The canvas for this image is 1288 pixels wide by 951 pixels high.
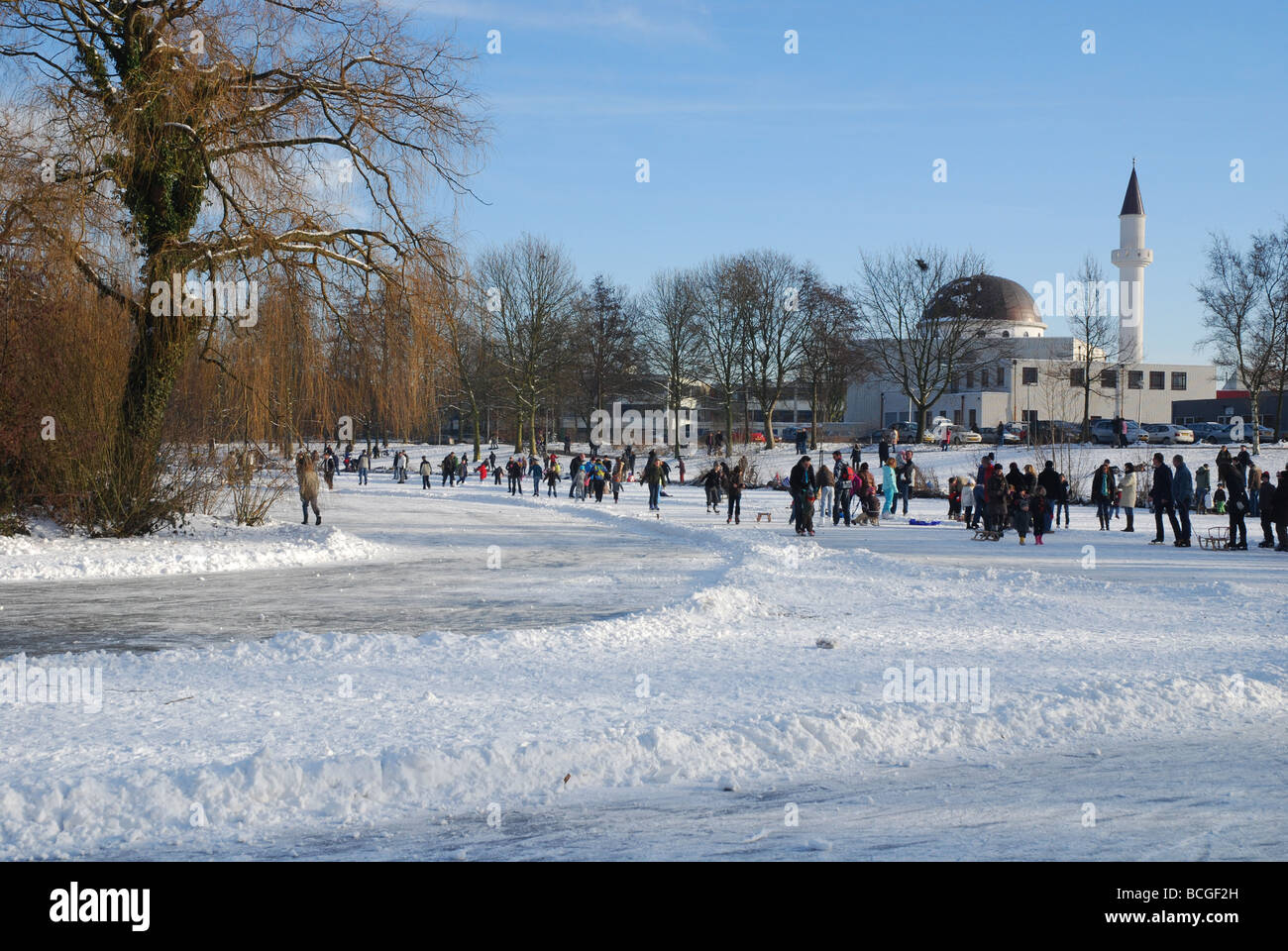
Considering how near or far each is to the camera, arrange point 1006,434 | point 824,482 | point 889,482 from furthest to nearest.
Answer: point 1006,434 → point 889,482 → point 824,482

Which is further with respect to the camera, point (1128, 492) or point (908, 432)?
point (908, 432)

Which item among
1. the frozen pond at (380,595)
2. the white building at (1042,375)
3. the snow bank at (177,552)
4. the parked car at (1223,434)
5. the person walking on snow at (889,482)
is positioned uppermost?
the white building at (1042,375)

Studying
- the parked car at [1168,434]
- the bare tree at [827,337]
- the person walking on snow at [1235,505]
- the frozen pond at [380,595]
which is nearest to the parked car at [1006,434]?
the parked car at [1168,434]

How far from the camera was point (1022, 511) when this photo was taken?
21.3m

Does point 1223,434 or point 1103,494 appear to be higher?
point 1223,434

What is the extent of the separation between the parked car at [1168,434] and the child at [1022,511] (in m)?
40.4

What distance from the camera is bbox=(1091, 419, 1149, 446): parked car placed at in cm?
5735

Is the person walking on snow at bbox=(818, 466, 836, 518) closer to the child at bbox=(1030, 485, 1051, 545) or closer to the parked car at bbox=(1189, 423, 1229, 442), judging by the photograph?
the child at bbox=(1030, 485, 1051, 545)

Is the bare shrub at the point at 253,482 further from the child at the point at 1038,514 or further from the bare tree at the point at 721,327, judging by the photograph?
the bare tree at the point at 721,327

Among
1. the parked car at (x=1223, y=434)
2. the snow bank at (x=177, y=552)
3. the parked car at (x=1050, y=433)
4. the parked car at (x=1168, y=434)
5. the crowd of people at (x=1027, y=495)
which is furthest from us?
the parked car at (x=1168, y=434)

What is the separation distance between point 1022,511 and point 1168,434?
46.4m

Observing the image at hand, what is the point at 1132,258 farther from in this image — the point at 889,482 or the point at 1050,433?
the point at 889,482

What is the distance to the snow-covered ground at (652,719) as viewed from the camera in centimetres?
521

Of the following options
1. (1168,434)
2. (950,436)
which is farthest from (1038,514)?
(1168,434)
